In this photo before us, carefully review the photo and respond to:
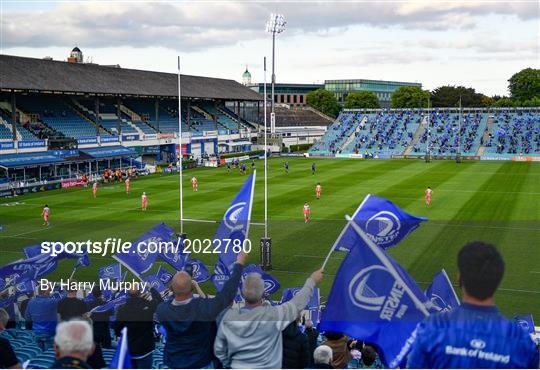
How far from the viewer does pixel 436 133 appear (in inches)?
3322

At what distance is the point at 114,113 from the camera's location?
222 ft

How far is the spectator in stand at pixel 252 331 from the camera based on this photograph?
5500 millimetres

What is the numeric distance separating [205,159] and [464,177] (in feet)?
94.1

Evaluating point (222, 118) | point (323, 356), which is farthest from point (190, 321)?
point (222, 118)

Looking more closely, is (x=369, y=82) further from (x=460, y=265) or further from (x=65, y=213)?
(x=460, y=265)

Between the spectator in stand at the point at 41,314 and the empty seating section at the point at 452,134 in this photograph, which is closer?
the spectator in stand at the point at 41,314

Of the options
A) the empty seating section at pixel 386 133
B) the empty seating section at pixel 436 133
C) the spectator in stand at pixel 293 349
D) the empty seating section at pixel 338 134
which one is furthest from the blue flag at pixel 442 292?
the empty seating section at pixel 338 134

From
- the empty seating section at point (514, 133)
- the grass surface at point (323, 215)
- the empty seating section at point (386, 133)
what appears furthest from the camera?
the empty seating section at point (386, 133)

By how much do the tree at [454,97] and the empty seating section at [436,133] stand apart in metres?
33.7

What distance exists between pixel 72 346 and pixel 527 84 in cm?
12658

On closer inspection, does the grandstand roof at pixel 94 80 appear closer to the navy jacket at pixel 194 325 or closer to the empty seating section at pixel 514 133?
the empty seating section at pixel 514 133

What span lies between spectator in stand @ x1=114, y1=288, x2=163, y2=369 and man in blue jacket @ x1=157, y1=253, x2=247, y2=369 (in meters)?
1.77

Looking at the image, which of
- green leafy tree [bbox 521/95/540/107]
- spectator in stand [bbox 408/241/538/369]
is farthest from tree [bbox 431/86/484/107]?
spectator in stand [bbox 408/241/538/369]

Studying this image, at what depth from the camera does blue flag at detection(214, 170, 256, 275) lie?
561 inches
